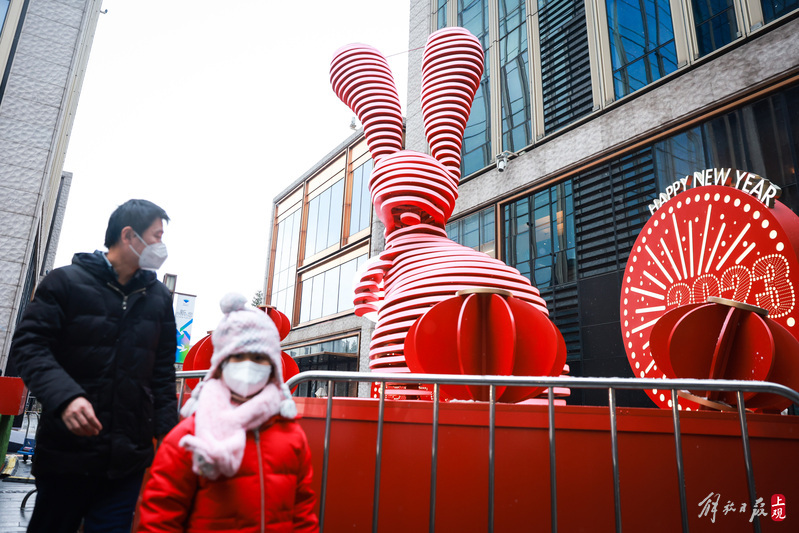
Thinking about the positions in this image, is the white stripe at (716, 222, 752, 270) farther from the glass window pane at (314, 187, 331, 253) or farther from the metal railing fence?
the glass window pane at (314, 187, 331, 253)

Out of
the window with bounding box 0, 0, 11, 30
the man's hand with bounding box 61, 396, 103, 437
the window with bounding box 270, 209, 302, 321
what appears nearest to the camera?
the man's hand with bounding box 61, 396, 103, 437

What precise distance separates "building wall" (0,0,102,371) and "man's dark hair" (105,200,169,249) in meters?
7.25

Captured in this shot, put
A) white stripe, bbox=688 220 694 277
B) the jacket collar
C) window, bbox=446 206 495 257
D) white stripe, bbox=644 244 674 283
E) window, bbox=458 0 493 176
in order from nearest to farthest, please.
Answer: the jacket collar → white stripe, bbox=688 220 694 277 → white stripe, bbox=644 244 674 283 → window, bbox=446 206 495 257 → window, bbox=458 0 493 176

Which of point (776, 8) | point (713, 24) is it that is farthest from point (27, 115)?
point (776, 8)

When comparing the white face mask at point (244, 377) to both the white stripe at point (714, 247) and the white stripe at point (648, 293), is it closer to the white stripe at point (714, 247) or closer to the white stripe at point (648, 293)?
the white stripe at point (714, 247)

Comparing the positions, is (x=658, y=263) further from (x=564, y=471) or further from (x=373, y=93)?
(x=373, y=93)

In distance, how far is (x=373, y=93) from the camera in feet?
17.7

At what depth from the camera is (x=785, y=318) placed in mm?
3477

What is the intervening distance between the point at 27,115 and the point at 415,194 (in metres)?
7.48

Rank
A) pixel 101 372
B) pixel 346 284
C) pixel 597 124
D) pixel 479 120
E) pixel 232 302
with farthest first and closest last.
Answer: pixel 346 284 → pixel 479 120 → pixel 597 124 → pixel 101 372 → pixel 232 302

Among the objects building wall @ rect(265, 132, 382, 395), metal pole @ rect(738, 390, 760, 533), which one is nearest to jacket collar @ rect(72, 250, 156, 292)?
metal pole @ rect(738, 390, 760, 533)

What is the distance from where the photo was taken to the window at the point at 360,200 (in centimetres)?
2182

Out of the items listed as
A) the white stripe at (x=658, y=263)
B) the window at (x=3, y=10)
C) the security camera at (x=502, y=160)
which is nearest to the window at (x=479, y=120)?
the security camera at (x=502, y=160)

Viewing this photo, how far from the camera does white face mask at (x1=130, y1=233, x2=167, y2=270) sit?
2.32m
